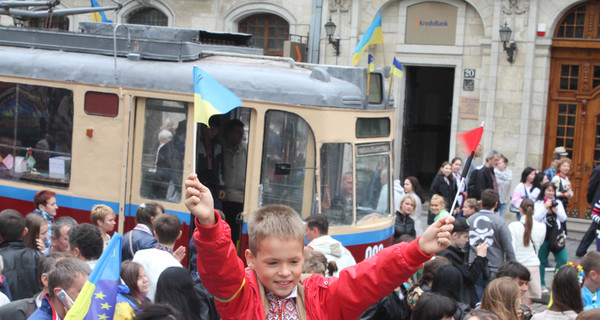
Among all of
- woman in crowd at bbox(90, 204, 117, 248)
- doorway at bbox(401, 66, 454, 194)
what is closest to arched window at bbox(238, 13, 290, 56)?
doorway at bbox(401, 66, 454, 194)

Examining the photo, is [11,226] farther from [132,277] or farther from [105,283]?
[105,283]

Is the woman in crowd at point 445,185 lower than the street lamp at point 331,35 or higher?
lower

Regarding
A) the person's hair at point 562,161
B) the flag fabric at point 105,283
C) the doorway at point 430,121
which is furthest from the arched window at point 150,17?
the flag fabric at point 105,283

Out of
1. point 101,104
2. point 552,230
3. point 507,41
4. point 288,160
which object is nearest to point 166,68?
point 101,104

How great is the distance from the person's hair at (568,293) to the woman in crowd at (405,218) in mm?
4761

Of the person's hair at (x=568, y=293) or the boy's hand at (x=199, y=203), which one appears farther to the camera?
the person's hair at (x=568, y=293)

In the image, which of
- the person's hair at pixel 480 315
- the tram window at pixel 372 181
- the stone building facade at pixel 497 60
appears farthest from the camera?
the stone building facade at pixel 497 60

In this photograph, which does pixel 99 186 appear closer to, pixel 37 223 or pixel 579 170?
pixel 37 223

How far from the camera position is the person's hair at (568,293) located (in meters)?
5.62

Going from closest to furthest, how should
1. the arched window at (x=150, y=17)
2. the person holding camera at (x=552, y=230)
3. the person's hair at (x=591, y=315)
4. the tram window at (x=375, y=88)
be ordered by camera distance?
the person's hair at (x=591, y=315), the tram window at (x=375, y=88), the person holding camera at (x=552, y=230), the arched window at (x=150, y=17)

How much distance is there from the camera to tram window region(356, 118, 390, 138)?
9.28 m

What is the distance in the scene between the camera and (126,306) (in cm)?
474

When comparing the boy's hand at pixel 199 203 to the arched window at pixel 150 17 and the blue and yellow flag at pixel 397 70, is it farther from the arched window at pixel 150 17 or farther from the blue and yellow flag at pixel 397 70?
the arched window at pixel 150 17

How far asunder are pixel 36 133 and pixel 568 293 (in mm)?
6778
